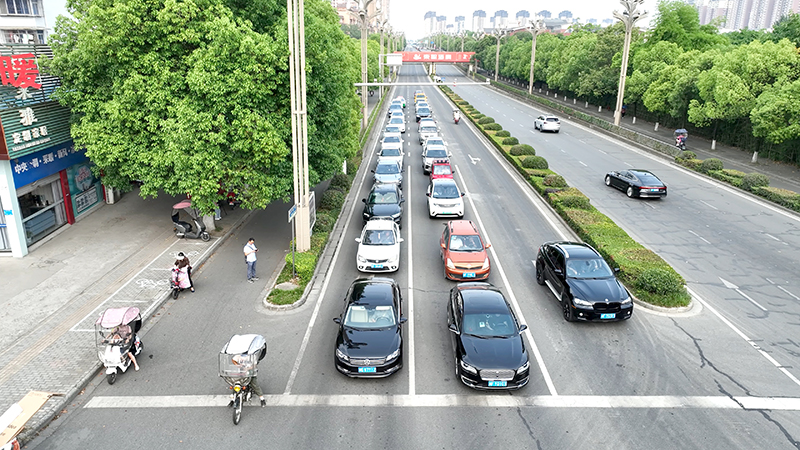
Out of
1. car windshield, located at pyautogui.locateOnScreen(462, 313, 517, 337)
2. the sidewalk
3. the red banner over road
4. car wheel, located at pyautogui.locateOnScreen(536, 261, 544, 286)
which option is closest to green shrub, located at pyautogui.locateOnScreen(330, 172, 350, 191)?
car wheel, located at pyautogui.locateOnScreen(536, 261, 544, 286)

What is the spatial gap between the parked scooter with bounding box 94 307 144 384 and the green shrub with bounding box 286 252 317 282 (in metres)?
5.35

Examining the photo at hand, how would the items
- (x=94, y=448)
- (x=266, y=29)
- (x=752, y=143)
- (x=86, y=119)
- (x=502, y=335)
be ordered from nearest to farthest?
(x=94, y=448), (x=502, y=335), (x=86, y=119), (x=266, y=29), (x=752, y=143)

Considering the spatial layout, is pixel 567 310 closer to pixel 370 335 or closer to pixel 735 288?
pixel 370 335

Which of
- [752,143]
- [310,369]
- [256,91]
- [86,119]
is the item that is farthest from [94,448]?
[752,143]

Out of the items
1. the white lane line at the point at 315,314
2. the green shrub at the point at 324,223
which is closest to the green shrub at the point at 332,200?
the white lane line at the point at 315,314

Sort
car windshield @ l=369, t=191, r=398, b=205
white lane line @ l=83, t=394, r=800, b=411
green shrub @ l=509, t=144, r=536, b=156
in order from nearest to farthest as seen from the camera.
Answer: white lane line @ l=83, t=394, r=800, b=411
car windshield @ l=369, t=191, r=398, b=205
green shrub @ l=509, t=144, r=536, b=156

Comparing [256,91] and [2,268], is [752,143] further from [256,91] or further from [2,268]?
[2,268]

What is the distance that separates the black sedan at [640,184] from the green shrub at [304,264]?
18.0m

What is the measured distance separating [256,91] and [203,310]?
24.3 feet

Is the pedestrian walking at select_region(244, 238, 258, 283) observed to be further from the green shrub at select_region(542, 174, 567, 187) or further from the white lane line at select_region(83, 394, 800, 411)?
the green shrub at select_region(542, 174, 567, 187)

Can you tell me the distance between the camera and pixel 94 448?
9695mm

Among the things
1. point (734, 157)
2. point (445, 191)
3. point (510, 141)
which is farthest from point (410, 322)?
point (734, 157)

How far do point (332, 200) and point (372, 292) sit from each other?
10366 mm

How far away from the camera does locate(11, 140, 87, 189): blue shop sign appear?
18250 millimetres
